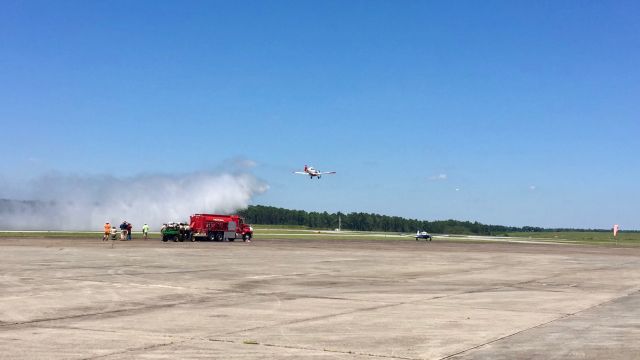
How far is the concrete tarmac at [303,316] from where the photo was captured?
11.3m

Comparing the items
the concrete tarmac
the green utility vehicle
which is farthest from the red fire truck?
the concrete tarmac

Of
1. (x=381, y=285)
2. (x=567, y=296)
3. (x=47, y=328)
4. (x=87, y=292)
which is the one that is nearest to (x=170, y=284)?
(x=87, y=292)

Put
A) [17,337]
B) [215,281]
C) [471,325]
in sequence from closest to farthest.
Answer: [17,337], [471,325], [215,281]

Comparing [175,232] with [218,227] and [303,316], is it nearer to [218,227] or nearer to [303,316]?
[218,227]

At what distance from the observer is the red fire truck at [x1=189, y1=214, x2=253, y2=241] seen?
245ft

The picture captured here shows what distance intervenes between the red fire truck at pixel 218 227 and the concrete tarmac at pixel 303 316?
151 ft

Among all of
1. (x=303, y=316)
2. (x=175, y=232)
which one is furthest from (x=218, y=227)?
(x=303, y=316)

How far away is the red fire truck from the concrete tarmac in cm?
4590

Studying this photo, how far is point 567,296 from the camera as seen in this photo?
859 inches

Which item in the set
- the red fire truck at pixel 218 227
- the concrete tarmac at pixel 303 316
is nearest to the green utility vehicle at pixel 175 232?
the red fire truck at pixel 218 227

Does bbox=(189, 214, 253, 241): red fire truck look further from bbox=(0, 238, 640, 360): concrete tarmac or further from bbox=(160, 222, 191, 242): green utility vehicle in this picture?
bbox=(0, 238, 640, 360): concrete tarmac

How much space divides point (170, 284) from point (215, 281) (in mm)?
2003

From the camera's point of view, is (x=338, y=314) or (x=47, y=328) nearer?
(x=47, y=328)

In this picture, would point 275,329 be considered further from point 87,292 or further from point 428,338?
point 87,292
